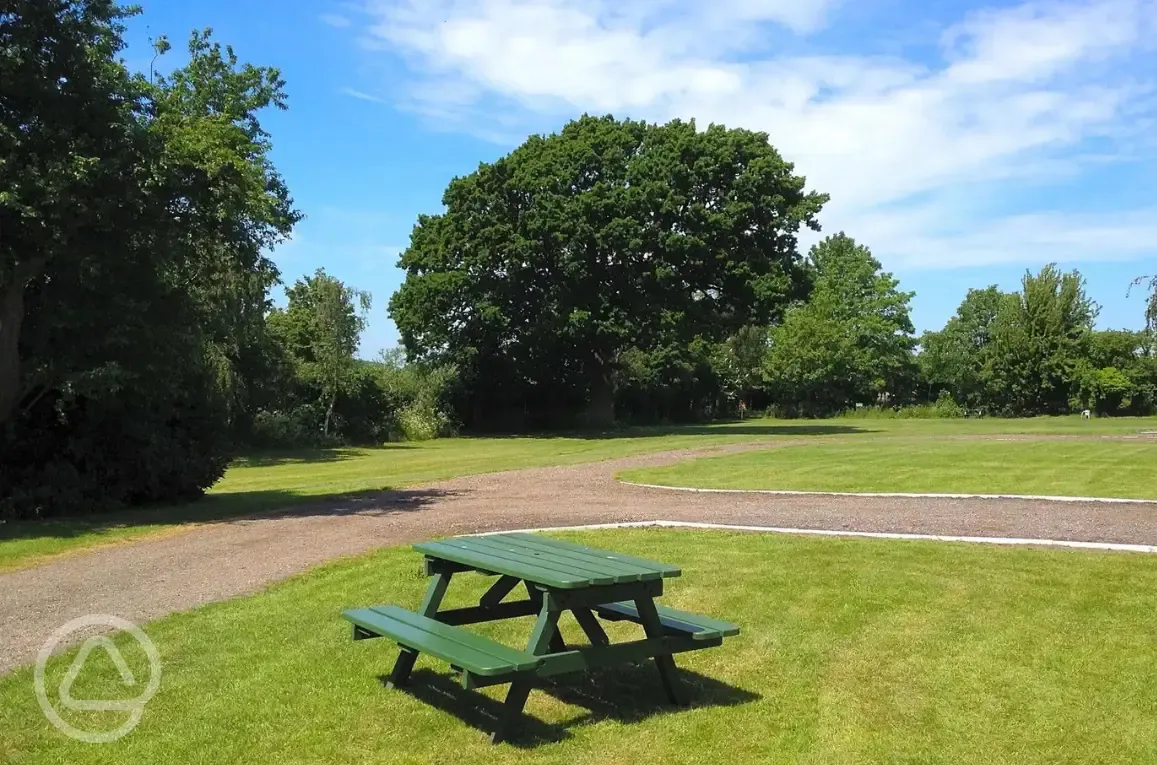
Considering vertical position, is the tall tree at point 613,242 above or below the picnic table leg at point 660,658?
above

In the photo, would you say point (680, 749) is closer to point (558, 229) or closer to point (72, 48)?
point (72, 48)

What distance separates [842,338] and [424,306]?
37406 mm

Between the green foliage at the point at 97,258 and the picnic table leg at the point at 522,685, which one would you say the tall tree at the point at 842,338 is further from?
the picnic table leg at the point at 522,685

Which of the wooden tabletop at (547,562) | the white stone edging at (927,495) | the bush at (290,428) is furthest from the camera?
the bush at (290,428)

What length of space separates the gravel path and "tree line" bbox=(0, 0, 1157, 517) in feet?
11.5

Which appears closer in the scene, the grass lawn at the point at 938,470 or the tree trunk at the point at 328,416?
the grass lawn at the point at 938,470

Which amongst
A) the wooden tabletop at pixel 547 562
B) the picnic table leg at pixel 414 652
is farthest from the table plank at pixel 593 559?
the picnic table leg at pixel 414 652

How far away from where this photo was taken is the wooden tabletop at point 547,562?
5.13 metres

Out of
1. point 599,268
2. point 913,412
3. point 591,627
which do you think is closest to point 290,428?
point 599,268

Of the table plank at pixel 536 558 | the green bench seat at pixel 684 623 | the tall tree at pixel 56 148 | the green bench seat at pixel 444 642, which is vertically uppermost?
the tall tree at pixel 56 148

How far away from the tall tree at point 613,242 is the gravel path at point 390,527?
23.7 metres

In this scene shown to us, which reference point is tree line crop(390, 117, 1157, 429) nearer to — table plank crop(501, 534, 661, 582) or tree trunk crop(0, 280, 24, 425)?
tree trunk crop(0, 280, 24, 425)

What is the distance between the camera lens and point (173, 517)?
15133 millimetres

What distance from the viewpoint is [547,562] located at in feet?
18.4
